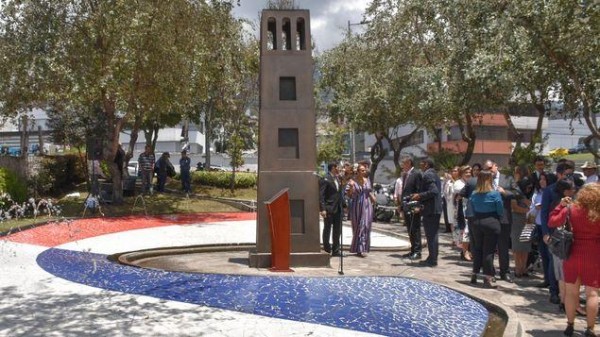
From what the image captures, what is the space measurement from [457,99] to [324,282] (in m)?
9.04

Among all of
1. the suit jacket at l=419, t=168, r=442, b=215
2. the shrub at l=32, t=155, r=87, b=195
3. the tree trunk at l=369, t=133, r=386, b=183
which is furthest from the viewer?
the tree trunk at l=369, t=133, r=386, b=183

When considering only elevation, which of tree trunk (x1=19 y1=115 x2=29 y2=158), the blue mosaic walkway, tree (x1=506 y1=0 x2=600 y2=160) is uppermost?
tree (x1=506 y1=0 x2=600 y2=160)

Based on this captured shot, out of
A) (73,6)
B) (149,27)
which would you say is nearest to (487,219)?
(149,27)

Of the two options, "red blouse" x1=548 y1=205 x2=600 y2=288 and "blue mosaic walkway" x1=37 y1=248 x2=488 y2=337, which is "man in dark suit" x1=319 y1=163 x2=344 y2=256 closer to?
"blue mosaic walkway" x1=37 y1=248 x2=488 y2=337

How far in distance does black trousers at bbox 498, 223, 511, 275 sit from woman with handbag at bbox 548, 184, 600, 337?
3.08m

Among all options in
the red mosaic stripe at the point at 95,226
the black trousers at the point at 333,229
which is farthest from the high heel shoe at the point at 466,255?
the red mosaic stripe at the point at 95,226

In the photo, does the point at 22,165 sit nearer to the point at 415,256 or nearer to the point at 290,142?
the point at 290,142

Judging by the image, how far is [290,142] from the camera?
424 inches

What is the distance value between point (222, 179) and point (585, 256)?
80.0 ft

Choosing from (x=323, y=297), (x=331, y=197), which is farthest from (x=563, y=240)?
(x=331, y=197)

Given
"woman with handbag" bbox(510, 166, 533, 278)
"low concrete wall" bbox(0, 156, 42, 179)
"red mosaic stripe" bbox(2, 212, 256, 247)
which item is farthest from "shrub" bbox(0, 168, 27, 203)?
"woman with handbag" bbox(510, 166, 533, 278)

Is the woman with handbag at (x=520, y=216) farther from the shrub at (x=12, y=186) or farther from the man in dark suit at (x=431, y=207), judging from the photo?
the shrub at (x=12, y=186)

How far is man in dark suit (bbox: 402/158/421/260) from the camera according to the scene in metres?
11.3

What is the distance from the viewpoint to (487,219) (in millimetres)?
8828
